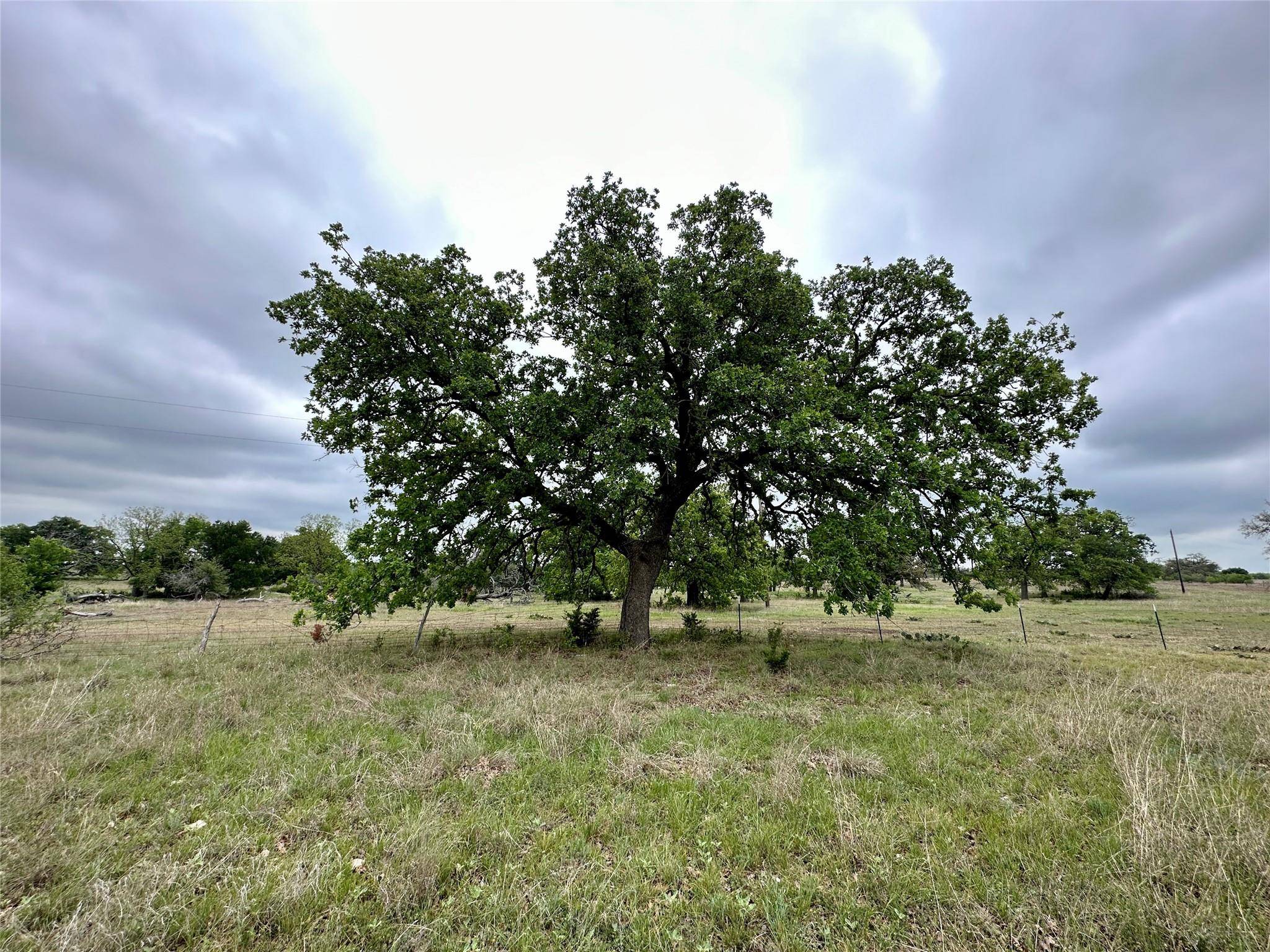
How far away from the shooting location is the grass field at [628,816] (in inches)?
135

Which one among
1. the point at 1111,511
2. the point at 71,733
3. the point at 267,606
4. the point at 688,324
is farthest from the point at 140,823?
the point at 267,606

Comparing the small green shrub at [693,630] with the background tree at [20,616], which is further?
the small green shrub at [693,630]

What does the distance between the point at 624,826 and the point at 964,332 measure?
1539 cm

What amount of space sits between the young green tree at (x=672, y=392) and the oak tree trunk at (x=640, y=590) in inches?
86.5

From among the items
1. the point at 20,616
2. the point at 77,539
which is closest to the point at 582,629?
the point at 20,616

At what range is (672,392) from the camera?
14.3 m

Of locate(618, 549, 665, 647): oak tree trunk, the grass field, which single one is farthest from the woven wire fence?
the grass field

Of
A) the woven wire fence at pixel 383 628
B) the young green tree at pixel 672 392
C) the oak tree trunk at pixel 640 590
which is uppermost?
the young green tree at pixel 672 392

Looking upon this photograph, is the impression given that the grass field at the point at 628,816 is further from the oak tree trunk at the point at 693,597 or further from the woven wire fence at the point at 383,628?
the oak tree trunk at the point at 693,597

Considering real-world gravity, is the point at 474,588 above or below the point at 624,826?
above

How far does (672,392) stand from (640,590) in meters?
6.65

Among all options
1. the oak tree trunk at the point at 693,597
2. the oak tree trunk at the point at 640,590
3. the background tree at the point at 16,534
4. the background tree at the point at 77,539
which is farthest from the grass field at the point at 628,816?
the background tree at the point at 16,534

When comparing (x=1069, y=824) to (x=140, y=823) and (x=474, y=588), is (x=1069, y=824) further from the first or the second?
(x=474, y=588)

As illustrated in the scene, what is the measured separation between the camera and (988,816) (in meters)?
4.82
